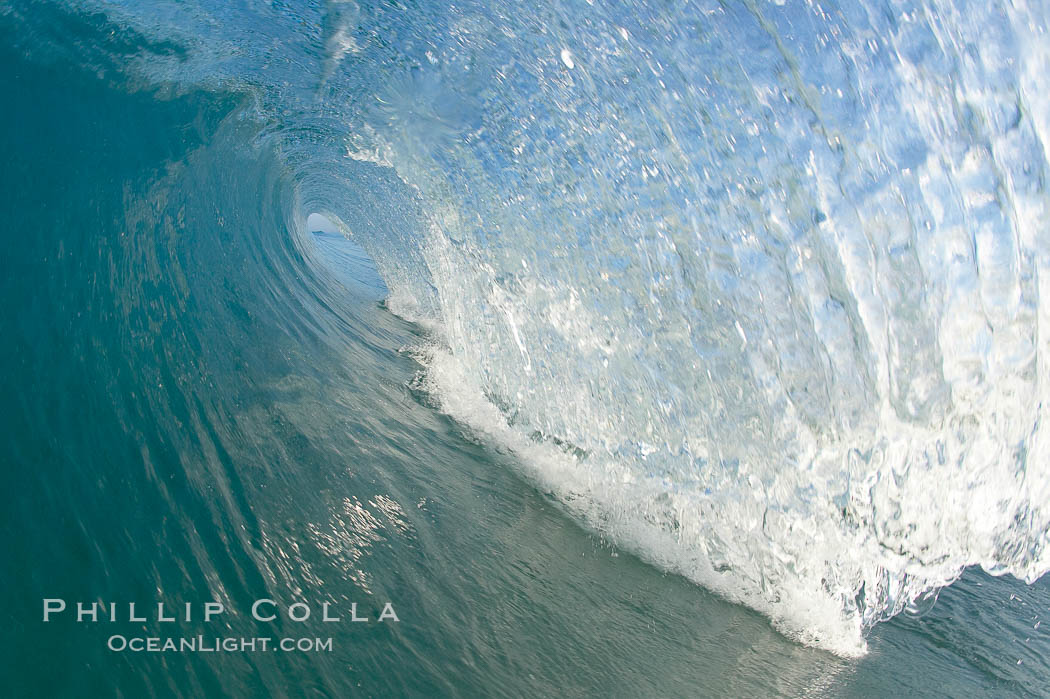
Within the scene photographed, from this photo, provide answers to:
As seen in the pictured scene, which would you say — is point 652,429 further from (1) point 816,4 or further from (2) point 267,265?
(2) point 267,265

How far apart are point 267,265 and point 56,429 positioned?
477 cm

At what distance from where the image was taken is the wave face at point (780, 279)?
2445 millimetres

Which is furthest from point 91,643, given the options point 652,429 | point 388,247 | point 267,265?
point 388,247

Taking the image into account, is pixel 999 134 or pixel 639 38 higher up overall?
pixel 639 38

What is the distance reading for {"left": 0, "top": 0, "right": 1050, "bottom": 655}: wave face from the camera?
8.02ft

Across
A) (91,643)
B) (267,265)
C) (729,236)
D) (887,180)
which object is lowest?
(91,643)

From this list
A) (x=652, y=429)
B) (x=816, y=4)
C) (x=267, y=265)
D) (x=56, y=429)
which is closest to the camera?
(x=816, y=4)

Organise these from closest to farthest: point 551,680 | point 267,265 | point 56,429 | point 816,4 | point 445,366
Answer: point 551,680 → point 816,4 → point 56,429 → point 445,366 → point 267,265

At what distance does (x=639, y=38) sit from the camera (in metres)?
3.12

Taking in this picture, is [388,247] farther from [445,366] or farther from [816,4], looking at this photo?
[816,4]

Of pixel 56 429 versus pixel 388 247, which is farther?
pixel 388 247

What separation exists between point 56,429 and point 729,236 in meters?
3.18

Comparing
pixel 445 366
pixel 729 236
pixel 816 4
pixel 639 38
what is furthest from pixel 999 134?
pixel 445 366

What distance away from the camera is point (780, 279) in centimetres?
297
